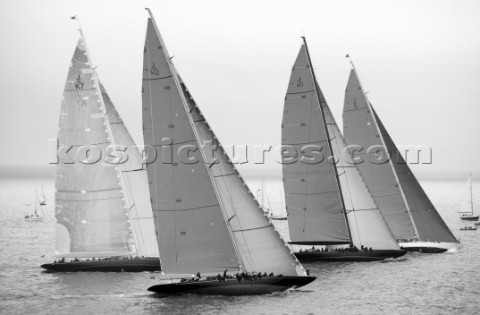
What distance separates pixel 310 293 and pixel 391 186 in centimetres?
2138

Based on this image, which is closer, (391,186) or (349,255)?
(349,255)

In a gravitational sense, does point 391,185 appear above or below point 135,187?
below

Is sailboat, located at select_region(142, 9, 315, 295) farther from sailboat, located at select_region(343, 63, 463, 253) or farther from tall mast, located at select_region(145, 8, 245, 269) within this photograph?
sailboat, located at select_region(343, 63, 463, 253)

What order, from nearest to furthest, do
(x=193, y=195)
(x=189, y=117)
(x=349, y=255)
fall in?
(x=189, y=117), (x=193, y=195), (x=349, y=255)

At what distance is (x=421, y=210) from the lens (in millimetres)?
71062

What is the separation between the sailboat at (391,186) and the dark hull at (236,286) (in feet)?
78.9

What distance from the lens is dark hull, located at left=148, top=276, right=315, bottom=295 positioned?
1865 inches

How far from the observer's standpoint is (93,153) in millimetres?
59656

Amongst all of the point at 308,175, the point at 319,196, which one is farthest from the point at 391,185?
the point at 308,175

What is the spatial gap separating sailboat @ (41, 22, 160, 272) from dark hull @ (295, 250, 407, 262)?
1063 centimetres

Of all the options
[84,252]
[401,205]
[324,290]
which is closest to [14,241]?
[84,252]

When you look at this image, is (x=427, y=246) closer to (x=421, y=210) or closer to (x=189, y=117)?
(x=421, y=210)

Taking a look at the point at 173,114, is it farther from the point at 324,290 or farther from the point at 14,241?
the point at 14,241

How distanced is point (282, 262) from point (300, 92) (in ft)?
56.7
